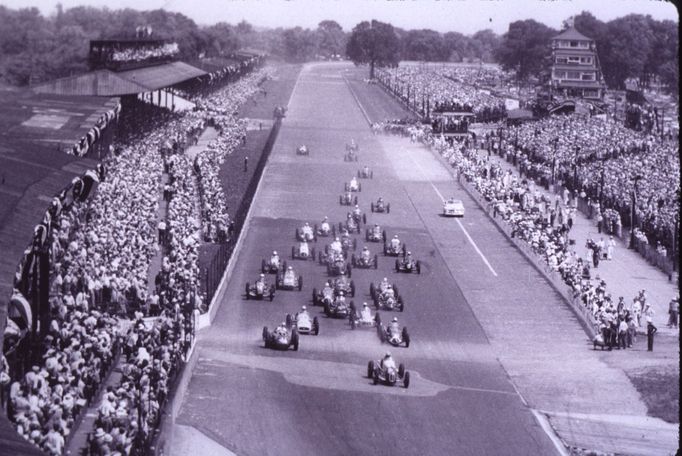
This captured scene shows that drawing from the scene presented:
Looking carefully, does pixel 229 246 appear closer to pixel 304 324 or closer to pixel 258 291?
pixel 258 291

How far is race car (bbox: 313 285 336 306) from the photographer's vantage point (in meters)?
43.5

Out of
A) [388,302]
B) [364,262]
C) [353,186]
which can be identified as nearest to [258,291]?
[388,302]

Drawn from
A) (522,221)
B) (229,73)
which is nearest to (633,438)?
(522,221)

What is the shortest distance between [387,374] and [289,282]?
12498mm

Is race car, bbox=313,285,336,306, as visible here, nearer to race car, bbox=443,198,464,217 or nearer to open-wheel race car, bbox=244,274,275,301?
open-wheel race car, bbox=244,274,275,301

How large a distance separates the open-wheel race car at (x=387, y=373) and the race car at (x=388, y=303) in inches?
365

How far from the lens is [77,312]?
3238 centimetres

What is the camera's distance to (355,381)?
34.9 m

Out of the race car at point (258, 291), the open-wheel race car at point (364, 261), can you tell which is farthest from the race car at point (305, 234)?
the race car at point (258, 291)

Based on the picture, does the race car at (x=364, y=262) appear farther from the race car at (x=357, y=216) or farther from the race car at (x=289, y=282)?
the race car at (x=357, y=216)

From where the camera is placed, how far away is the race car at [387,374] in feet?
113

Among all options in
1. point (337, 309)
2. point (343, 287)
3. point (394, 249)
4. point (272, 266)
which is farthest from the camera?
point (394, 249)

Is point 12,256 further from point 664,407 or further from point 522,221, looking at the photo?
point 522,221

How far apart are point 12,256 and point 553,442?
43.3 feet
